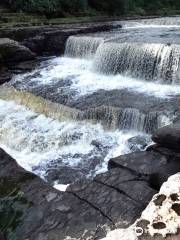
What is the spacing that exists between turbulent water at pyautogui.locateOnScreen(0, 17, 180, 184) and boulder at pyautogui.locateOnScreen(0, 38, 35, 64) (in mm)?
1287

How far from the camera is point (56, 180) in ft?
26.4

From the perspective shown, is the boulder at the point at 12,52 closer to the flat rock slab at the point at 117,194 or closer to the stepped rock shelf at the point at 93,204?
the stepped rock shelf at the point at 93,204

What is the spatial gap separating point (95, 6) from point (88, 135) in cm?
1823

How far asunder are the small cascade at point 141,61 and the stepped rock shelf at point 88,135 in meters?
0.03

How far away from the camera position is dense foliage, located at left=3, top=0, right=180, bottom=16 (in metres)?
21.8

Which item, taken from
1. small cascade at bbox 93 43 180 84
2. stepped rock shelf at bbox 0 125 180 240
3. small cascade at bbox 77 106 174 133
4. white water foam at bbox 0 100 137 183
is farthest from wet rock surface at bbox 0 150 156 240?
small cascade at bbox 93 43 180 84

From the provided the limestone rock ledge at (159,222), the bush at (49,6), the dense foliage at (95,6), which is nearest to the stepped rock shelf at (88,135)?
the limestone rock ledge at (159,222)

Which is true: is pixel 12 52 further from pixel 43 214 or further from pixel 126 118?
pixel 43 214

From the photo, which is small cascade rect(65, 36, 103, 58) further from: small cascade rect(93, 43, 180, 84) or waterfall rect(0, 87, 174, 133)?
waterfall rect(0, 87, 174, 133)

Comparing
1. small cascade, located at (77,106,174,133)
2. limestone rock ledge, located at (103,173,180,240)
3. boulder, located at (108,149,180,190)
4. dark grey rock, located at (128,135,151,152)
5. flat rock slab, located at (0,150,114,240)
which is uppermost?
limestone rock ledge, located at (103,173,180,240)

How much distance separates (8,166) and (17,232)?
6.31 ft

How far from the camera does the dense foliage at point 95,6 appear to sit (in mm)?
21781

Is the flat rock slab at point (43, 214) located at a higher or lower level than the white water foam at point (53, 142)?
higher

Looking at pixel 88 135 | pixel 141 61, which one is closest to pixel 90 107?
pixel 88 135
